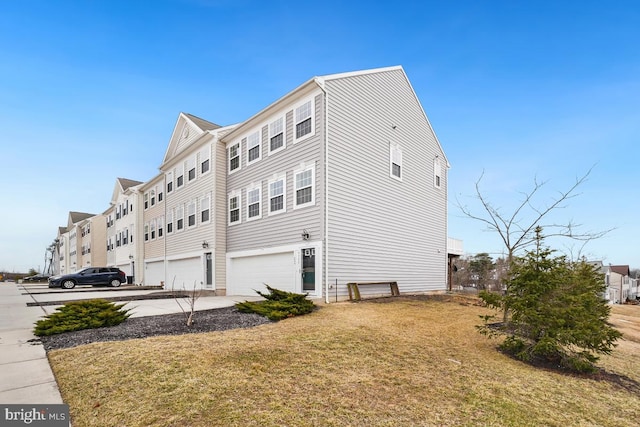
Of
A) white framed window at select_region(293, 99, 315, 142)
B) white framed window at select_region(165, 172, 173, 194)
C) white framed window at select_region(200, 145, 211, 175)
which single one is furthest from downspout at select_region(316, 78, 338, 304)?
white framed window at select_region(165, 172, 173, 194)

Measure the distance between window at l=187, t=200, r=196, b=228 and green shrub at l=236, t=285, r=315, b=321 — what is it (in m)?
11.0

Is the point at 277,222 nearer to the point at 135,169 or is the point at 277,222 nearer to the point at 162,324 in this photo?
the point at 162,324

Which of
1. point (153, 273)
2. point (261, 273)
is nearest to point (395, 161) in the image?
point (261, 273)

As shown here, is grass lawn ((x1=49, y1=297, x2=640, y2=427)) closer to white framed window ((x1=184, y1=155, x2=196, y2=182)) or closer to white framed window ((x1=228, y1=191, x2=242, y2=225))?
white framed window ((x1=228, y1=191, x2=242, y2=225))

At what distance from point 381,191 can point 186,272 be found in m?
12.9

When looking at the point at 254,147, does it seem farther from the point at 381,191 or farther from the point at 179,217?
the point at 179,217

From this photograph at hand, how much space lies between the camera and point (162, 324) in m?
7.82

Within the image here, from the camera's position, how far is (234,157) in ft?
56.7

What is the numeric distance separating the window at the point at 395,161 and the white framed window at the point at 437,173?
3846mm

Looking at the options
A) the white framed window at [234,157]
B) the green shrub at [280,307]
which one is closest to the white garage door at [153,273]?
the white framed window at [234,157]

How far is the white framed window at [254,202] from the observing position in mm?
15077

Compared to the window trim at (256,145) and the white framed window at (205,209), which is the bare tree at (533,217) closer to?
the window trim at (256,145)

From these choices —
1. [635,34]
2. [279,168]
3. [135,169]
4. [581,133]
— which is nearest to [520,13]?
[635,34]

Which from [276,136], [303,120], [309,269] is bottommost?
[309,269]
